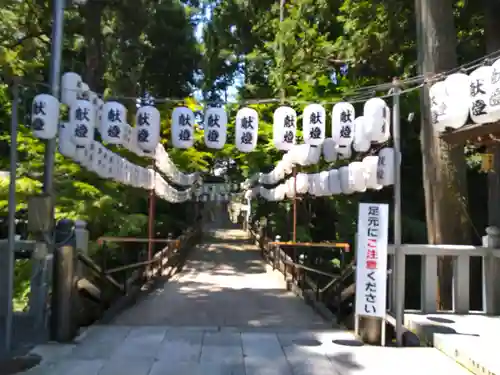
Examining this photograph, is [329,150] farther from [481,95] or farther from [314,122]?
[481,95]

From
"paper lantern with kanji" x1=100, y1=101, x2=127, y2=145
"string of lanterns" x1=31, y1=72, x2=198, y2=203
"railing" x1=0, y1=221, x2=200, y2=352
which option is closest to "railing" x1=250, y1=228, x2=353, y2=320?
"railing" x1=0, y1=221, x2=200, y2=352

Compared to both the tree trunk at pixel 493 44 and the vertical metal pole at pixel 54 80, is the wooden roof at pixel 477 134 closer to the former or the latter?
the tree trunk at pixel 493 44

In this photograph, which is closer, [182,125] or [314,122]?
[314,122]

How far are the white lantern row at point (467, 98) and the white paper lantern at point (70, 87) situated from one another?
6289 mm

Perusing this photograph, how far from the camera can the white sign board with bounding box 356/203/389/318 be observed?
715 centimetres

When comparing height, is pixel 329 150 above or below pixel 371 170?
above

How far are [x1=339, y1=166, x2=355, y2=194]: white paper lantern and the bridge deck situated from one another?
316cm

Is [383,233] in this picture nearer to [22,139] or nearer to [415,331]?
[415,331]

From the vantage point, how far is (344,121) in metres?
10.9

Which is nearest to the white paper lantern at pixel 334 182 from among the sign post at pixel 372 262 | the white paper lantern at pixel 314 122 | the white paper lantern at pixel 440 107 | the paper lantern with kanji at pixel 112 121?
the white paper lantern at pixel 314 122

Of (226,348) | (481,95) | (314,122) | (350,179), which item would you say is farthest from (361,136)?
(226,348)

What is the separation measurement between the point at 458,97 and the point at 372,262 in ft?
8.07

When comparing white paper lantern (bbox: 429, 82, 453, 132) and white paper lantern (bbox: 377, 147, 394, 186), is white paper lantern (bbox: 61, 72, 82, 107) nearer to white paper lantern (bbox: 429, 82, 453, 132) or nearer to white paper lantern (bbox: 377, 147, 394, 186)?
white paper lantern (bbox: 377, 147, 394, 186)

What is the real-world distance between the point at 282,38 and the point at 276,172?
196 inches
